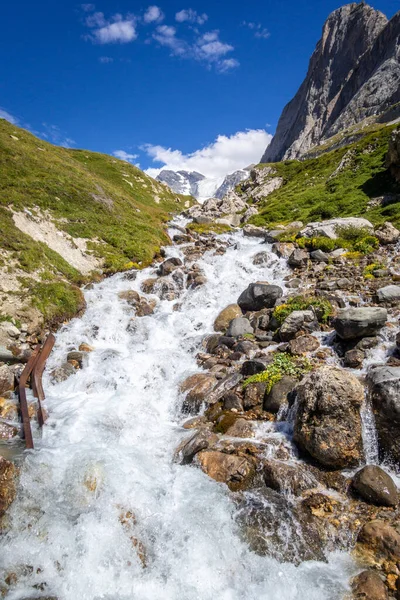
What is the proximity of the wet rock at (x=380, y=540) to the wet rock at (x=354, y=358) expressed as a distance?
5784mm

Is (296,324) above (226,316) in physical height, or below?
below

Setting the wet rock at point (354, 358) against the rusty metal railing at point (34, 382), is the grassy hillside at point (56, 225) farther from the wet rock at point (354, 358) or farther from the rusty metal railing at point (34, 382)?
the wet rock at point (354, 358)

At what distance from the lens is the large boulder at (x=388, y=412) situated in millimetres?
8430

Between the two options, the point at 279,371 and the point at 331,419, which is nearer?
the point at 331,419

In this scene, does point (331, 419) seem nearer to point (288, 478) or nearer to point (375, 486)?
point (375, 486)

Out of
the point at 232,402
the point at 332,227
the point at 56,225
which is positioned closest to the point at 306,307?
the point at 232,402

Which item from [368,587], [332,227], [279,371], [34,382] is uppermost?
[332,227]

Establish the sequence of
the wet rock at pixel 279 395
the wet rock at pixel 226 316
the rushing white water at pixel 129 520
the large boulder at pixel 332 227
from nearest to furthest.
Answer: the rushing white water at pixel 129 520 → the wet rock at pixel 279 395 → the wet rock at pixel 226 316 → the large boulder at pixel 332 227

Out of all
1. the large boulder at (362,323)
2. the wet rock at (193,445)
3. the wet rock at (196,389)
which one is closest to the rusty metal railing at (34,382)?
the wet rock at (193,445)

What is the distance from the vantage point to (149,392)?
14102 millimetres

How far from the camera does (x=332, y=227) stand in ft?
96.9

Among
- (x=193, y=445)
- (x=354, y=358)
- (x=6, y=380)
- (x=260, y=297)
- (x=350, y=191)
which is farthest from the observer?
(x=350, y=191)

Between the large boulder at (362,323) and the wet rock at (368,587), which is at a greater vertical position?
the large boulder at (362,323)

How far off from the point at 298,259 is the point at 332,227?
6.97m
